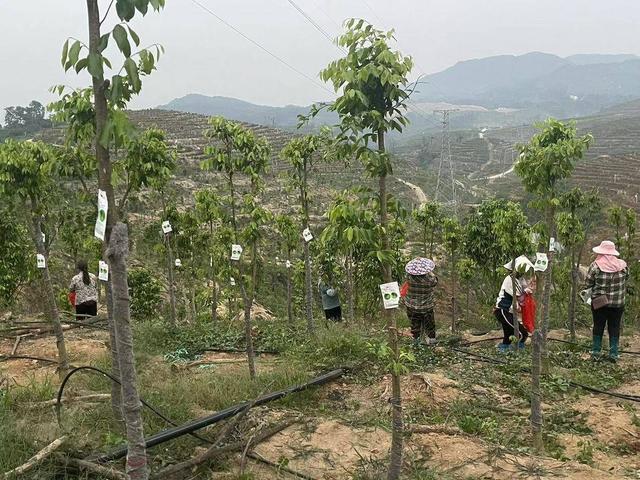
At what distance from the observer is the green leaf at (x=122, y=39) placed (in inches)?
96.3

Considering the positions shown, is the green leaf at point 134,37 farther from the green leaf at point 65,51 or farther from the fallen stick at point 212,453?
the fallen stick at point 212,453

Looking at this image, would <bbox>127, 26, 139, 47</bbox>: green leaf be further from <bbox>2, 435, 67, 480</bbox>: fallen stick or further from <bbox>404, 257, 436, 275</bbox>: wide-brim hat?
<bbox>404, 257, 436, 275</bbox>: wide-brim hat

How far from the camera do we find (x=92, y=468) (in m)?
3.66

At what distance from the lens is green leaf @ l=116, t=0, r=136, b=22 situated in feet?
8.28

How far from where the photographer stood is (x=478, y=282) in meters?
20.2

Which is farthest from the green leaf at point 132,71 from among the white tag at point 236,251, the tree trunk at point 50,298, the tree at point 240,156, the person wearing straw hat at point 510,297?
the person wearing straw hat at point 510,297

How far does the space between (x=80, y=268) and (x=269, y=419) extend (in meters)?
6.17

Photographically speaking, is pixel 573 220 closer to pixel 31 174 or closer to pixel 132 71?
pixel 31 174

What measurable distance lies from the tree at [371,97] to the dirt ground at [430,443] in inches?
50.4

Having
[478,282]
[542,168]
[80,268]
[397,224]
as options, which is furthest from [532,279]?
[478,282]

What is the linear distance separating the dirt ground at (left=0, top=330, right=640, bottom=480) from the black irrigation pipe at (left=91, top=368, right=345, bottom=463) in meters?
0.17

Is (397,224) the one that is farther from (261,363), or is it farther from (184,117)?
(184,117)

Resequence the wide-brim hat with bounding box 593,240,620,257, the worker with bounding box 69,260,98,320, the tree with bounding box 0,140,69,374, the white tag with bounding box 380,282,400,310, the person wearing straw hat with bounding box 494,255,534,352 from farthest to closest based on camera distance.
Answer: the worker with bounding box 69,260,98,320 → the person wearing straw hat with bounding box 494,255,534,352 → the wide-brim hat with bounding box 593,240,620,257 → the tree with bounding box 0,140,69,374 → the white tag with bounding box 380,282,400,310

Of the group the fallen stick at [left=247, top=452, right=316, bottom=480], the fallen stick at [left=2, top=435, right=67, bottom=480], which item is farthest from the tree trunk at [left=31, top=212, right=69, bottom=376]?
the fallen stick at [left=247, top=452, right=316, bottom=480]
